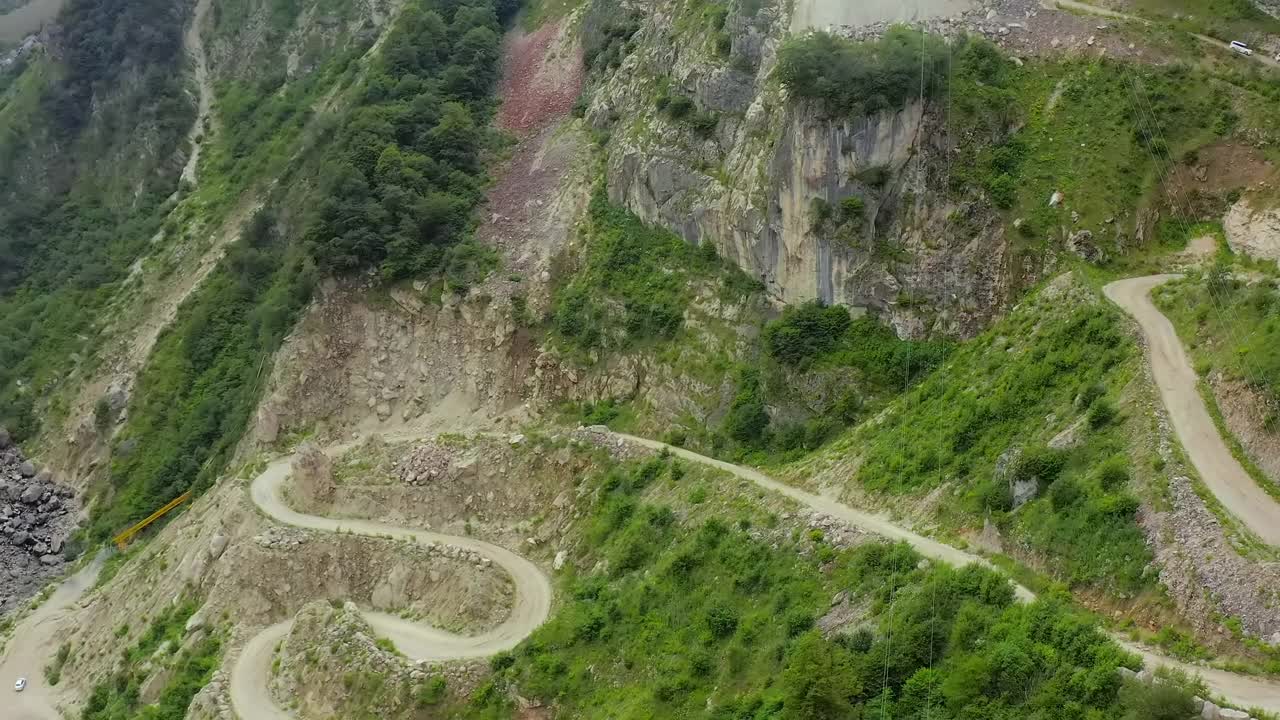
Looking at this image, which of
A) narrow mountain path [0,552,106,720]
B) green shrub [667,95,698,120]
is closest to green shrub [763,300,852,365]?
green shrub [667,95,698,120]

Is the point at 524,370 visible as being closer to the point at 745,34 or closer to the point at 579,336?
the point at 579,336

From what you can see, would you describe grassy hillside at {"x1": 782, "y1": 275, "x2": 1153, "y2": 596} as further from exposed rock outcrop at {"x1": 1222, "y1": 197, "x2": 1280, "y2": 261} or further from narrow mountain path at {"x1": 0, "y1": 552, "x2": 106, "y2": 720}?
narrow mountain path at {"x1": 0, "y1": 552, "x2": 106, "y2": 720}

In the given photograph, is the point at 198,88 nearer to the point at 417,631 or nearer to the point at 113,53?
the point at 113,53

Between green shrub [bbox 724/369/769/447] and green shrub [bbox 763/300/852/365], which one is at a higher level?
green shrub [bbox 763/300/852/365]

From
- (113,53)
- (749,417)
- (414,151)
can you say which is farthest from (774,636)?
(113,53)

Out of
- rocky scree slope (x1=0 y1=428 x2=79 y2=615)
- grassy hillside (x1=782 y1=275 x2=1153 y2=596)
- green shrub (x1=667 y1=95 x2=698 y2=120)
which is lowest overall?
rocky scree slope (x1=0 y1=428 x2=79 y2=615)

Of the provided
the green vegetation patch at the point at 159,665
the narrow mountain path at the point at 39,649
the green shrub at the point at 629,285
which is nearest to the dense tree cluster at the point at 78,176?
the narrow mountain path at the point at 39,649
